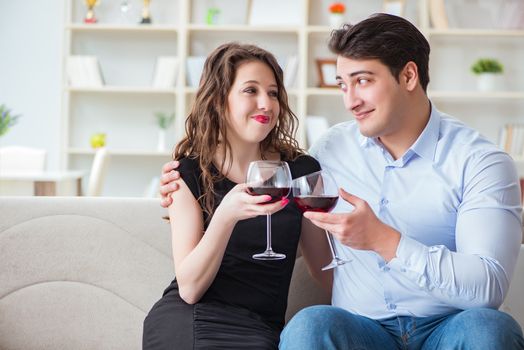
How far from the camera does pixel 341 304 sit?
6.35 feet

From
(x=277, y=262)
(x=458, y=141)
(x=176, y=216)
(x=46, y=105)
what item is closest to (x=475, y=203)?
(x=458, y=141)

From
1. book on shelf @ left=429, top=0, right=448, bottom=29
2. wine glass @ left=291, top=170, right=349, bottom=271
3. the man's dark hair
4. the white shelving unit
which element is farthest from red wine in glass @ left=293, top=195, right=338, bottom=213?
book on shelf @ left=429, top=0, right=448, bottom=29

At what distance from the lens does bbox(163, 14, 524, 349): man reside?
1.59m

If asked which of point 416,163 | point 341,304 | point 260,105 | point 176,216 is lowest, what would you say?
point 341,304

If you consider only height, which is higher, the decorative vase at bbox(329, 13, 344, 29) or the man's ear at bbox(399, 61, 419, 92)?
the decorative vase at bbox(329, 13, 344, 29)

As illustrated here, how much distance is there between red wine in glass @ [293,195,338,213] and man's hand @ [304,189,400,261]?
7cm

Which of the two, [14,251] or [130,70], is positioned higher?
[130,70]

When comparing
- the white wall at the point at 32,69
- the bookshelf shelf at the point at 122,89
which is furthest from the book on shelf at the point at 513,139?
the white wall at the point at 32,69

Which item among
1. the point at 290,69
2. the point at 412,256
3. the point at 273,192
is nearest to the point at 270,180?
the point at 273,192

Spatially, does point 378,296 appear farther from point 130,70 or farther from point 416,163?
point 130,70

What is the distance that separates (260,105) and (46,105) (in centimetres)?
459

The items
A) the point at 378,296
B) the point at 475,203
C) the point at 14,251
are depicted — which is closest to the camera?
the point at 475,203

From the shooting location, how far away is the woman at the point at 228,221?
182 cm

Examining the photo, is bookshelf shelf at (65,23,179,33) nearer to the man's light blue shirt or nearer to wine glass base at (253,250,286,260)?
the man's light blue shirt
